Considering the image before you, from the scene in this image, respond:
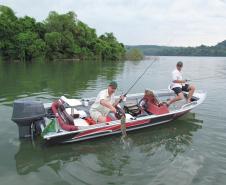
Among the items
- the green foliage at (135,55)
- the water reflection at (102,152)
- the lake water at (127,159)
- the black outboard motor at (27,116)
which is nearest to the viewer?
the lake water at (127,159)

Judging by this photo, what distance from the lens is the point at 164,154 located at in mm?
6449

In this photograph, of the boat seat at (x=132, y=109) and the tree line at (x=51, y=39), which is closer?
the boat seat at (x=132, y=109)

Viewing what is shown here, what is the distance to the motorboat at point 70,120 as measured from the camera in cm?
618

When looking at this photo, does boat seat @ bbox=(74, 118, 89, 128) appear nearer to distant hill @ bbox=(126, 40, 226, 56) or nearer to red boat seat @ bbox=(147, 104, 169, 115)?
red boat seat @ bbox=(147, 104, 169, 115)

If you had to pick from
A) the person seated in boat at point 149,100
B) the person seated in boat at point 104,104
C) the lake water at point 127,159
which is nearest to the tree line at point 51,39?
the person seated in boat at point 149,100

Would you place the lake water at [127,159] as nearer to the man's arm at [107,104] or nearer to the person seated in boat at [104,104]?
the person seated in boat at [104,104]

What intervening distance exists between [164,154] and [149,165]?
2.59 feet

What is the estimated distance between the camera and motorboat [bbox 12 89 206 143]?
6184mm

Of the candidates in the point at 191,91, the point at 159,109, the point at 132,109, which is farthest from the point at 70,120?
the point at 191,91

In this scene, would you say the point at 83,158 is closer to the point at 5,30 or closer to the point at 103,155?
the point at 103,155

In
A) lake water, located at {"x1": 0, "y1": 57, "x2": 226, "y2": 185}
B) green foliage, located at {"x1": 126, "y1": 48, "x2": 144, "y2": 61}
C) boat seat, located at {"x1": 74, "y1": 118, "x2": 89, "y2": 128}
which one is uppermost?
green foliage, located at {"x1": 126, "y1": 48, "x2": 144, "y2": 61}

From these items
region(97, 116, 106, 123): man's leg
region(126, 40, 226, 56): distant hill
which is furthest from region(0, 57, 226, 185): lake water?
region(126, 40, 226, 56): distant hill

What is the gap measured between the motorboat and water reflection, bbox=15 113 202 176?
0.23 metres

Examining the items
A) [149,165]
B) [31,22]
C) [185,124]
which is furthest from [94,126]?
[31,22]
